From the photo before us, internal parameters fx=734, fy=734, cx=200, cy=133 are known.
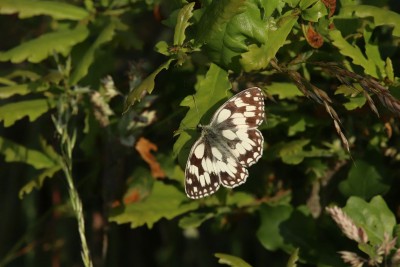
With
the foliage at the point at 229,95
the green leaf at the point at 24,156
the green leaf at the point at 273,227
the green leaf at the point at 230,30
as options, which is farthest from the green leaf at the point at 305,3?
the green leaf at the point at 24,156

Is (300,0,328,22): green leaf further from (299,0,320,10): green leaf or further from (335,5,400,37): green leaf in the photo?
(335,5,400,37): green leaf

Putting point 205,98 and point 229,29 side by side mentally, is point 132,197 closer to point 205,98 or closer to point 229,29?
point 205,98

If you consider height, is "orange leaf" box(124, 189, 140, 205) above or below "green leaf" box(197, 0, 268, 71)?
below

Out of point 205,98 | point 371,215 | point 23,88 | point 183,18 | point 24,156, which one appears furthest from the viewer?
point 24,156

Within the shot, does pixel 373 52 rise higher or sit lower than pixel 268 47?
lower

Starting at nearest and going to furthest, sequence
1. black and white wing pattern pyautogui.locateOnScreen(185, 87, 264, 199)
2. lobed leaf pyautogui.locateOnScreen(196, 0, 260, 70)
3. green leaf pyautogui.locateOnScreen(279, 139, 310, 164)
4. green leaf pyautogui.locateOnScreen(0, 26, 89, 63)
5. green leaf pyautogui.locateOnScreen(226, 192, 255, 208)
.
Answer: lobed leaf pyautogui.locateOnScreen(196, 0, 260, 70) < black and white wing pattern pyautogui.locateOnScreen(185, 87, 264, 199) < green leaf pyautogui.locateOnScreen(279, 139, 310, 164) < green leaf pyautogui.locateOnScreen(0, 26, 89, 63) < green leaf pyautogui.locateOnScreen(226, 192, 255, 208)

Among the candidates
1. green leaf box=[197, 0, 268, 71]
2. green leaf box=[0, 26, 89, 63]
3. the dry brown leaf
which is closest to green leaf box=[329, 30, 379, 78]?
green leaf box=[197, 0, 268, 71]

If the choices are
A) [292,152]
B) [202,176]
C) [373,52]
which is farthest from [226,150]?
[373,52]
